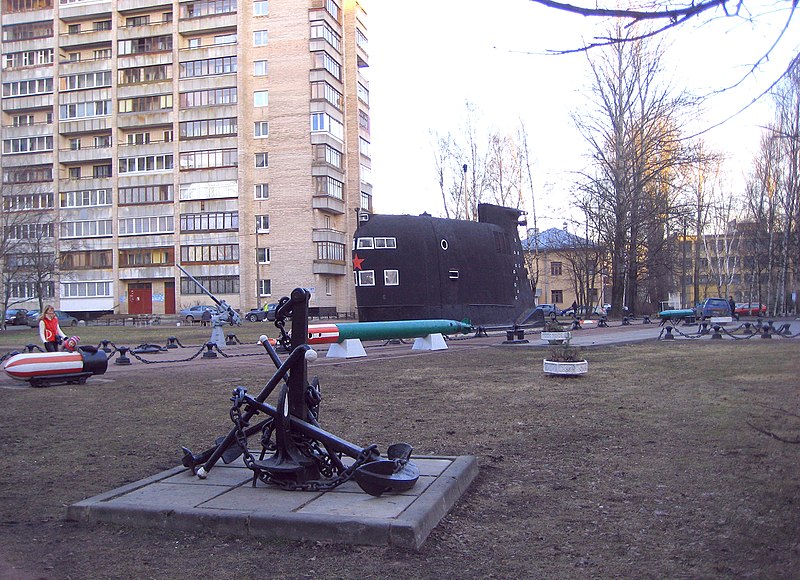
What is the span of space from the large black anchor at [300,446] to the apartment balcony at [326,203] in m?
50.2

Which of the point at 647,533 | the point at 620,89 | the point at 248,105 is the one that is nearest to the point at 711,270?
the point at 620,89

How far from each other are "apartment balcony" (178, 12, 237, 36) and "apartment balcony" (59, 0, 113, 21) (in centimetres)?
707

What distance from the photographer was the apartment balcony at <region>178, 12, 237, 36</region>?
56.4 metres

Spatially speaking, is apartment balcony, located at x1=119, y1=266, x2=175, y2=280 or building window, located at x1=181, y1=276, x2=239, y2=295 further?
apartment balcony, located at x1=119, y1=266, x2=175, y2=280

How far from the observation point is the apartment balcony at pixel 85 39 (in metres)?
59.2

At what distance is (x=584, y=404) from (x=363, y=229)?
12248 mm

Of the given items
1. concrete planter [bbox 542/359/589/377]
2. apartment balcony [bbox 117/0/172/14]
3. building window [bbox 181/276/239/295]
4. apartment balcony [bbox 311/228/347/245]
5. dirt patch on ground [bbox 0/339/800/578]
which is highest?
apartment balcony [bbox 117/0/172/14]

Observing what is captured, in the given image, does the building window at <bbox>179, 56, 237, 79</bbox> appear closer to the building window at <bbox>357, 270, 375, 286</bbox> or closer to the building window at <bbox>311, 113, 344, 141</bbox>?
the building window at <bbox>311, 113, 344, 141</bbox>

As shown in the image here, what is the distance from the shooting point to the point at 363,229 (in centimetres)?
2028

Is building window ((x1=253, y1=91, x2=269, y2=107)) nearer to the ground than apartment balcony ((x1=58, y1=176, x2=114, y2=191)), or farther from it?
farther from it

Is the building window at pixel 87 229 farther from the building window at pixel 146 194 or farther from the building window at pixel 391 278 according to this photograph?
the building window at pixel 391 278

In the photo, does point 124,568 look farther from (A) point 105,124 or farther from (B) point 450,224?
(A) point 105,124

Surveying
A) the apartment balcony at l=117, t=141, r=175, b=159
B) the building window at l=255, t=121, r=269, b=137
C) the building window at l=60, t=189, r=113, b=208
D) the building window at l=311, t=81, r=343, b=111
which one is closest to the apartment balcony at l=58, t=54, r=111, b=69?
the apartment balcony at l=117, t=141, r=175, b=159

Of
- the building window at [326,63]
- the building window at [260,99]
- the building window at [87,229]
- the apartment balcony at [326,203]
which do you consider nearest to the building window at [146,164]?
the building window at [87,229]
